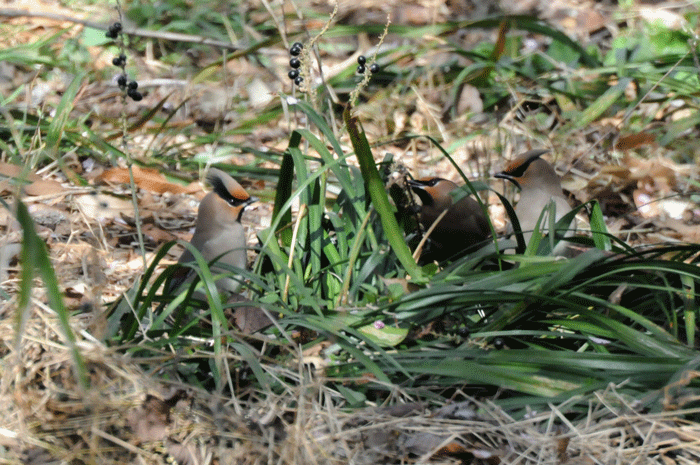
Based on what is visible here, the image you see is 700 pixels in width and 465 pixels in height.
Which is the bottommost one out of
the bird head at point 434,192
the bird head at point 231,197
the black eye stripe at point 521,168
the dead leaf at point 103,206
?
the dead leaf at point 103,206

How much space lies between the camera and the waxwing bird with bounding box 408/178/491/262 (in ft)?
13.3

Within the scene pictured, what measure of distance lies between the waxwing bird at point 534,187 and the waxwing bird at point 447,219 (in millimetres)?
213

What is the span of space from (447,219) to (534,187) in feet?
1.52

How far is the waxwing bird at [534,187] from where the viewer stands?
398 cm

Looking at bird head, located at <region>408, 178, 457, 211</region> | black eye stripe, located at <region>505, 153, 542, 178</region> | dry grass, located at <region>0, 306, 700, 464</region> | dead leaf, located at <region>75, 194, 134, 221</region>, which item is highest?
black eye stripe, located at <region>505, 153, 542, 178</region>

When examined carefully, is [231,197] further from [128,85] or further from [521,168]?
[521,168]

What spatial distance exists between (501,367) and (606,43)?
17.1 ft

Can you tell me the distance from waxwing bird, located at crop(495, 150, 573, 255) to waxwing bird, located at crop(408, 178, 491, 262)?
213 millimetres

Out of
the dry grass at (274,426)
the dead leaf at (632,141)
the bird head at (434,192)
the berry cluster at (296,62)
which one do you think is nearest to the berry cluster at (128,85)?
the berry cluster at (296,62)

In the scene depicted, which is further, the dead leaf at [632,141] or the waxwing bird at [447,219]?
the dead leaf at [632,141]

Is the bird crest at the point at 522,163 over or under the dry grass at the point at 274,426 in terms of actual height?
over

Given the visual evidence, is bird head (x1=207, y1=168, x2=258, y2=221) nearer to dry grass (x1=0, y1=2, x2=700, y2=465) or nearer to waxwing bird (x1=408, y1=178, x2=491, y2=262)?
waxwing bird (x1=408, y1=178, x2=491, y2=262)

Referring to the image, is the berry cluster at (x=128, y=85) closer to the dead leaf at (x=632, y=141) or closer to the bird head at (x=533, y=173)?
the bird head at (x=533, y=173)

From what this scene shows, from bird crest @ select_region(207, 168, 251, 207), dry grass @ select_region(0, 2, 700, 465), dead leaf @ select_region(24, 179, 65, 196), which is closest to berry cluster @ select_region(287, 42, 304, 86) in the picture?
bird crest @ select_region(207, 168, 251, 207)
